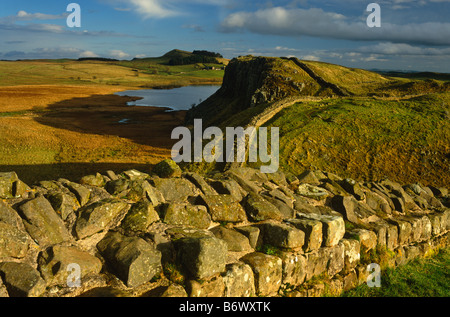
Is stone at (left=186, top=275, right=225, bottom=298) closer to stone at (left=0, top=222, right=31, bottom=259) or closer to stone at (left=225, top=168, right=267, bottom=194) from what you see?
stone at (left=0, top=222, right=31, bottom=259)

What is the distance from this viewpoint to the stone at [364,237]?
7.88 metres

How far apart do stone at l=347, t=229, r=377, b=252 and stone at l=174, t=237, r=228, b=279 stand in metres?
3.94

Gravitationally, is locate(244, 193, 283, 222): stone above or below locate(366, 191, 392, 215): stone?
above

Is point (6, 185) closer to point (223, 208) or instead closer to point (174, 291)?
point (174, 291)

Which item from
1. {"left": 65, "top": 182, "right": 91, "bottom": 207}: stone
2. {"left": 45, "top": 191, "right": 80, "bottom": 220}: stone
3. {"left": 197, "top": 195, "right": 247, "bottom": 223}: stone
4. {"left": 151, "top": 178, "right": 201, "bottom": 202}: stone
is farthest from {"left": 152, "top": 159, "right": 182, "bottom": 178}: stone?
{"left": 45, "top": 191, "right": 80, "bottom": 220}: stone

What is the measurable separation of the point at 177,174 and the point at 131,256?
3655mm

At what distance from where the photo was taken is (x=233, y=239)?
664 cm

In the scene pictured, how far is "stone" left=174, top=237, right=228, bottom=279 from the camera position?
17.9 ft

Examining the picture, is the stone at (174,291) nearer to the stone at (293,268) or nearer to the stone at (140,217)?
the stone at (140,217)

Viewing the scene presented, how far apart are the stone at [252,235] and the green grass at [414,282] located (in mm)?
2359

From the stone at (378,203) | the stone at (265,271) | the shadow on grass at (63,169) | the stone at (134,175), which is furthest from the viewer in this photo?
the shadow on grass at (63,169)

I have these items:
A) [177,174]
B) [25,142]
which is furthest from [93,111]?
[177,174]

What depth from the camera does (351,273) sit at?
7402mm

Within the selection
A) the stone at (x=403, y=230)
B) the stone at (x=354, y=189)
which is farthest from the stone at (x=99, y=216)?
the stone at (x=403, y=230)
